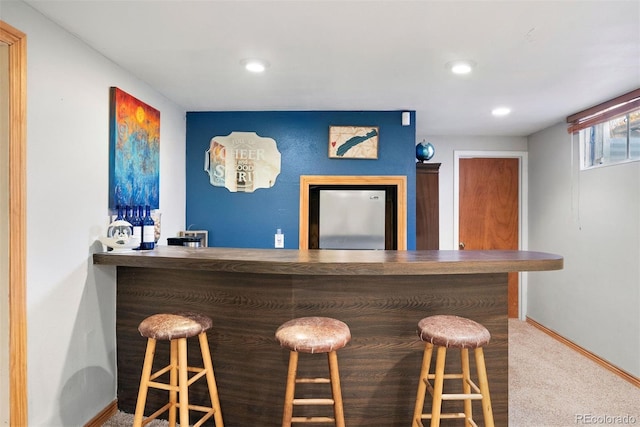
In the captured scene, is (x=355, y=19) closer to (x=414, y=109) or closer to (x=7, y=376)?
(x=414, y=109)

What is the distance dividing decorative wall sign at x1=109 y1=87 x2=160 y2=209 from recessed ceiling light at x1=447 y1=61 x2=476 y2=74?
2135mm

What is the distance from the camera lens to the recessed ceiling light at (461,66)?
7.29 ft

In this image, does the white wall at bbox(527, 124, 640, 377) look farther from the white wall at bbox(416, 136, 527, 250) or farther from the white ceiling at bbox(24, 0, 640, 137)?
the white ceiling at bbox(24, 0, 640, 137)

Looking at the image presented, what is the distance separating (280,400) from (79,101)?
6.66 ft

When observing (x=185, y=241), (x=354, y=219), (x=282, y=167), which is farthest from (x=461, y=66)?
(x=185, y=241)

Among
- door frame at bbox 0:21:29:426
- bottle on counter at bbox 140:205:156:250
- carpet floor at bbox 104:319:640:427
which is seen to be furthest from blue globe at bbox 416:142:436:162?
door frame at bbox 0:21:29:426

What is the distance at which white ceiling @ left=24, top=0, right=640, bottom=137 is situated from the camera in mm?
1668

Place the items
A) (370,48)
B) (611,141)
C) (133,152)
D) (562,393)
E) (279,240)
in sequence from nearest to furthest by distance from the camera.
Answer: (370,48) → (133,152) → (562,393) → (611,141) → (279,240)

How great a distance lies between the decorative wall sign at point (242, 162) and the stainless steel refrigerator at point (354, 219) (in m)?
0.58

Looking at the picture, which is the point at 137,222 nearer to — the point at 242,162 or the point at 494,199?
the point at 242,162

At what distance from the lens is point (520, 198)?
442cm

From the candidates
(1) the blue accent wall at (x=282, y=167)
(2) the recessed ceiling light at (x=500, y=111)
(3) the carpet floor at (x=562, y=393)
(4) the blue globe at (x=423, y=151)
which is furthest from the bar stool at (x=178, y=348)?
(2) the recessed ceiling light at (x=500, y=111)

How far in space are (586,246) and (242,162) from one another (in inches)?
133

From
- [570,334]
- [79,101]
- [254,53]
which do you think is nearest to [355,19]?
[254,53]
